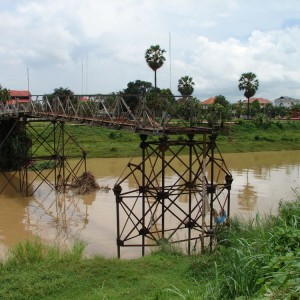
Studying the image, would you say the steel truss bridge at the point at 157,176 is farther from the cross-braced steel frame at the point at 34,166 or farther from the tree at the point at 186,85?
the tree at the point at 186,85

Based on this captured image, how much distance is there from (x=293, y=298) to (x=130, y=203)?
45.9 ft

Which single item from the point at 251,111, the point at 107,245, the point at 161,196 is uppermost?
the point at 251,111

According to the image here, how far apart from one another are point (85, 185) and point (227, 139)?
78.1ft

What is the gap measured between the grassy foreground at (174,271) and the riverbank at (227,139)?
23903mm

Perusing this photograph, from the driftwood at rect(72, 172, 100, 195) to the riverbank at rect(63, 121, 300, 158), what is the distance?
12.4m

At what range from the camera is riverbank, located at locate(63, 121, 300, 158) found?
1380 inches

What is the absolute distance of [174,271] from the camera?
324 inches

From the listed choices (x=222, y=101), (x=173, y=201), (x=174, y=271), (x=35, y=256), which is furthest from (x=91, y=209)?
(x=222, y=101)

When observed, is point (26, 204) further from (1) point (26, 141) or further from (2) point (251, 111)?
(2) point (251, 111)

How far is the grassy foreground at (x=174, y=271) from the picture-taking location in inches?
210

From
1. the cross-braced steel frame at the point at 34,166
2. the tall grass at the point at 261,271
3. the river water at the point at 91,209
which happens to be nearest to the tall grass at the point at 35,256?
the river water at the point at 91,209

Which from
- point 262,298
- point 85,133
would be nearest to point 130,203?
point 262,298

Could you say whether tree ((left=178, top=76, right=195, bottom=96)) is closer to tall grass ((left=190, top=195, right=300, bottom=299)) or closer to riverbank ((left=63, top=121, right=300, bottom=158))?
riverbank ((left=63, top=121, right=300, bottom=158))

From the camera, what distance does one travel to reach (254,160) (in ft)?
109
